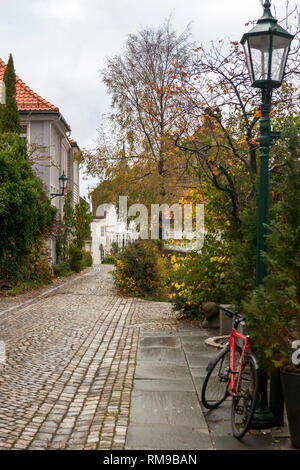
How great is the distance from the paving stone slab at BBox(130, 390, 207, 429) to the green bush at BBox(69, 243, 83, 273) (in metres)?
23.9

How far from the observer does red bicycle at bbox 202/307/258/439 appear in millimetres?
5215

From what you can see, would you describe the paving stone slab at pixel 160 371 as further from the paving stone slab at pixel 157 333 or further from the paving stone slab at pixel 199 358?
the paving stone slab at pixel 157 333

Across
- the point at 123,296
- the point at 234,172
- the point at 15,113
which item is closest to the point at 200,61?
the point at 234,172

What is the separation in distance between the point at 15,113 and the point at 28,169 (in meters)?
3.05

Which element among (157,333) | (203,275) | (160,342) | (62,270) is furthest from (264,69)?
(62,270)

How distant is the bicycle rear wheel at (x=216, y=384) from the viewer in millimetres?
6020

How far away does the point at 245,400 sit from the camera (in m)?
5.32

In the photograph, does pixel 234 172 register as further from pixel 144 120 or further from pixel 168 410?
pixel 144 120

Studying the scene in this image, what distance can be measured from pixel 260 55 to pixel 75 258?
25174 mm

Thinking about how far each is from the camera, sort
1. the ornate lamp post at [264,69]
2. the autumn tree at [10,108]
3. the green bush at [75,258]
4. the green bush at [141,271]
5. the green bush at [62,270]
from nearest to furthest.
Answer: the ornate lamp post at [264,69] < the green bush at [141,271] < the autumn tree at [10,108] < the green bush at [62,270] < the green bush at [75,258]

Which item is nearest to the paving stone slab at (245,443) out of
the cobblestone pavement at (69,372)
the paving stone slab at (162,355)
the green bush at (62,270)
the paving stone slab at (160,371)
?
the cobblestone pavement at (69,372)

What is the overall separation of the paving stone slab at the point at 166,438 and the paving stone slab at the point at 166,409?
153 mm

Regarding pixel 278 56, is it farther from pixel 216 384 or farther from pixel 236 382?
pixel 216 384
